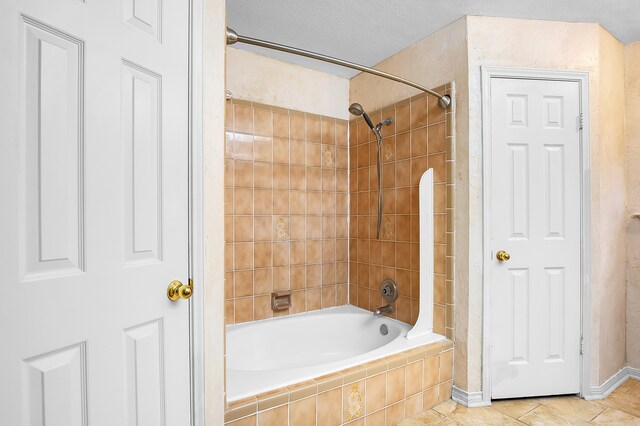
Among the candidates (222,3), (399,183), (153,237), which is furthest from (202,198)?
(399,183)

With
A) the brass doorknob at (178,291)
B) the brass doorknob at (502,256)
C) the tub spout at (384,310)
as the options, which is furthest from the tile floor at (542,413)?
the brass doorknob at (178,291)

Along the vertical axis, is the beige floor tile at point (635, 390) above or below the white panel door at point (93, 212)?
below

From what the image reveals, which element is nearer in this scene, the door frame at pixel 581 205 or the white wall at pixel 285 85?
the door frame at pixel 581 205

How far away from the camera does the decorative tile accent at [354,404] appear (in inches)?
66.1

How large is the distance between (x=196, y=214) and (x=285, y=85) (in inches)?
70.7

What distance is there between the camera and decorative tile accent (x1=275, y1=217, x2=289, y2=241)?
2.66 m

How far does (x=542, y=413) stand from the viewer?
1.96m

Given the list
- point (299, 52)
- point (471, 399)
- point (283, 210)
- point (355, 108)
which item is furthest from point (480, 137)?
point (471, 399)

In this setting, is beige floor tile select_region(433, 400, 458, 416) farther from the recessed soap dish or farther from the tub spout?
the recessed soap dish

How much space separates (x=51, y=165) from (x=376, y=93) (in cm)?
237

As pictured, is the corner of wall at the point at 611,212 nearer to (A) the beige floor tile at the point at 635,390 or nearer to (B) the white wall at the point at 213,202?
(A) the beige floor tile at the point at 635,390

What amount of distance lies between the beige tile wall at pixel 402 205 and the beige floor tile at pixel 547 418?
56 centimetres

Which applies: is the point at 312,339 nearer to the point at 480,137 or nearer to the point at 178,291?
the point at 178,291

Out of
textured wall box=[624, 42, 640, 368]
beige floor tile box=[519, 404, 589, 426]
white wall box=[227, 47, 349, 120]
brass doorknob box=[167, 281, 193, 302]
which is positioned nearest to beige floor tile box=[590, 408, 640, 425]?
beige floor tile box=[519, 404, 589, 426]
